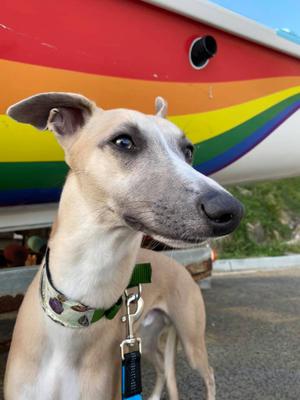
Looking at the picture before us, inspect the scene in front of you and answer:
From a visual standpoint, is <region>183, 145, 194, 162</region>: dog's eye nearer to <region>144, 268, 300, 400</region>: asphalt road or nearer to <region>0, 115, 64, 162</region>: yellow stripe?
<region>0, 115, 64, 162</region>: yellow stripe

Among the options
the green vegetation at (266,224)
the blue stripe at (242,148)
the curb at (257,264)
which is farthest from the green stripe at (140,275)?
the green vegetation at (266,224)

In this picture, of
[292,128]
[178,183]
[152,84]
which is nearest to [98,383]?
[178,183]

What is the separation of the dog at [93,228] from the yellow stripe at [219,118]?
1.02 metres

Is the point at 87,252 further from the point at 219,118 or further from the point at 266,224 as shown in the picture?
the point at 266,224

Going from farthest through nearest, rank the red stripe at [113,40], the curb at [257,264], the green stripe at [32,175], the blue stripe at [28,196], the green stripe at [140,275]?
the curb at [257,264] → the blue stripe at [28,196] → the green stripe at [32,175] → the red stripe at [113,40] → the green stripe at [140,275]

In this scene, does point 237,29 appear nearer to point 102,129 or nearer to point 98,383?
point 102,129

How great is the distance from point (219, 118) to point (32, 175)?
1.17 meters

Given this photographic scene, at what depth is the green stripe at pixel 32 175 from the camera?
2371 mm

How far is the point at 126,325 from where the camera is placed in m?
2.05

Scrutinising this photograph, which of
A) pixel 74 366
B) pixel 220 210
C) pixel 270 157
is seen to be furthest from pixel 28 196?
pixel 270 157

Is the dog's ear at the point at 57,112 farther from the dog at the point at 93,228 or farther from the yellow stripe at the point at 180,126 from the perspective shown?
the yellow stripe at the point at 180,126

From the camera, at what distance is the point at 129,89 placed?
2609mm

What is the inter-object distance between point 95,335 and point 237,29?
197cm

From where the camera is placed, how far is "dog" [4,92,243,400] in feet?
5.33
